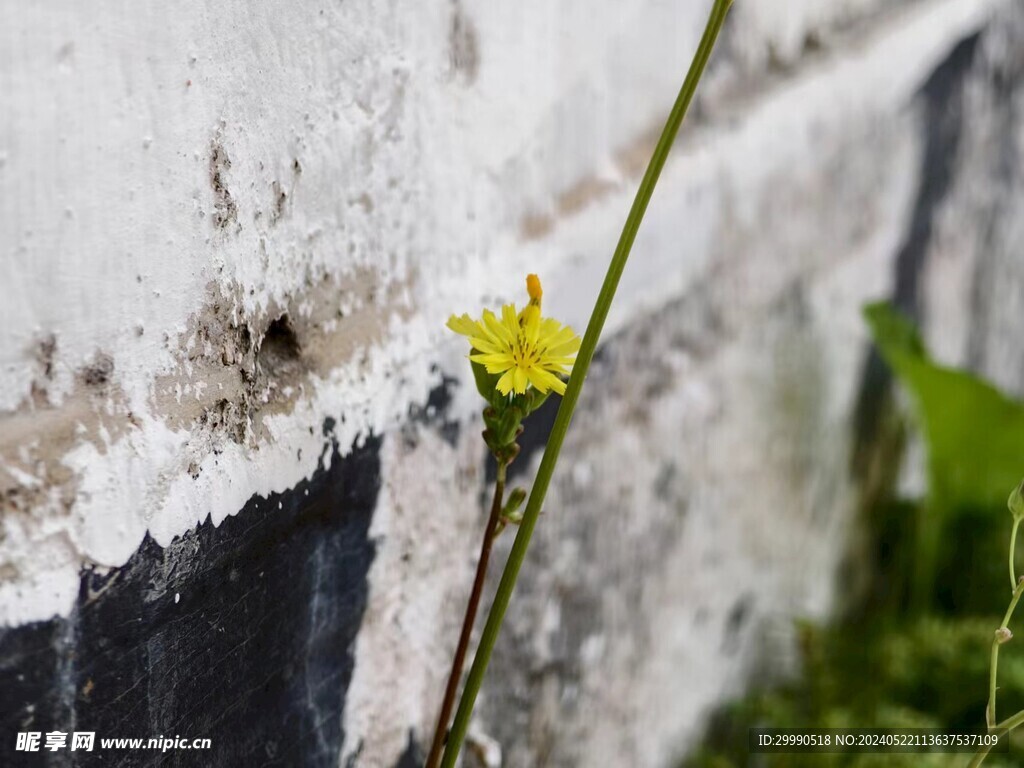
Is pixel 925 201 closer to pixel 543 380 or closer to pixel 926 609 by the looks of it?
pixel 926 609

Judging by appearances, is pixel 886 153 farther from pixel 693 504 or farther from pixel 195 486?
pixel 195 486

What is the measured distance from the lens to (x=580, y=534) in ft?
2.68

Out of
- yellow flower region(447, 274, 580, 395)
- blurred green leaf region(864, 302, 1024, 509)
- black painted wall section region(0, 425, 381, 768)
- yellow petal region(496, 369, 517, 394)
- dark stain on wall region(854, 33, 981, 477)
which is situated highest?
dark stain on wall region(854, 33, 981, 477)

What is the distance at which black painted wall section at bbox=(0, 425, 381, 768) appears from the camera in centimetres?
37

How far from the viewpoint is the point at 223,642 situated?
45cm

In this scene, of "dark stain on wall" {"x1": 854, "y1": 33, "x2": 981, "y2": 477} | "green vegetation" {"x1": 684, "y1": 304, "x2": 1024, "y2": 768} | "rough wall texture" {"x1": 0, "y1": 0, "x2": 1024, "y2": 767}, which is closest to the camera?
"rough wall texture" {"x1": 0, "y1": 0, "x2": 1024, "y2": 767}

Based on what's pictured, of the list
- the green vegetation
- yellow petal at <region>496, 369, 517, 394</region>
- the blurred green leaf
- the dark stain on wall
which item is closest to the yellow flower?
yellow petal at <region>496, 369, 517, 394</region>

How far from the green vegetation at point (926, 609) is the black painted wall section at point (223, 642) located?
62 cm

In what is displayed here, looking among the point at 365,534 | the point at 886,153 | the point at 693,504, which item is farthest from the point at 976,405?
the point at 365,534

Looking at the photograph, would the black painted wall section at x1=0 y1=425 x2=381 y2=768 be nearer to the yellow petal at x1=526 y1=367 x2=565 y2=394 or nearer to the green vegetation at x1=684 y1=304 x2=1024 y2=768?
the yellow petal at x1=526 y1=367 x2=565 y2=394

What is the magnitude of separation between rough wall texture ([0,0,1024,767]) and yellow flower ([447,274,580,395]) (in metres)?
0.11

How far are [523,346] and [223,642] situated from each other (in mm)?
193

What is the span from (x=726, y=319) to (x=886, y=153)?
459mm

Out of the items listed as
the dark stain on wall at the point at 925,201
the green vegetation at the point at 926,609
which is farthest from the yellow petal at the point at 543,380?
the dark stain on wall at the point at 925,201
